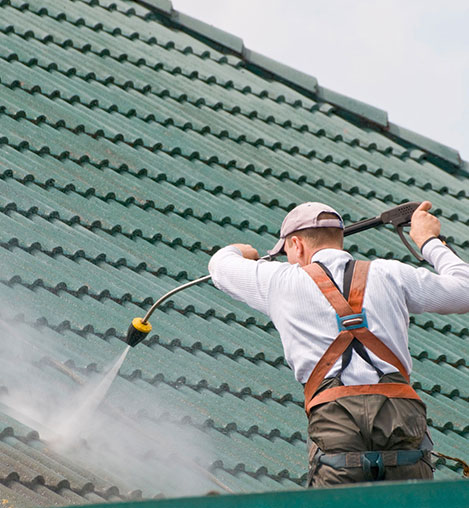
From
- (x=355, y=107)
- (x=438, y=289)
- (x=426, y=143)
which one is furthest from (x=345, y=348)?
(x=426, y=143)

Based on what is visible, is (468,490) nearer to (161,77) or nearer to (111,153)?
(111,153)

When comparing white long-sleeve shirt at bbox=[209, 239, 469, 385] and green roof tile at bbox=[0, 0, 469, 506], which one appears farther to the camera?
green roof tile at bbox=[0, 0, 469, 506]

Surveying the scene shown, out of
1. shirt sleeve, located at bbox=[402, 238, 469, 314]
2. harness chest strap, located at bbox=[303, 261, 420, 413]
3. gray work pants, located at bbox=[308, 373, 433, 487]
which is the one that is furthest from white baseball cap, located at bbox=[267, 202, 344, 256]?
gray work pants, located at bbox=[308, 373, 433, 487]

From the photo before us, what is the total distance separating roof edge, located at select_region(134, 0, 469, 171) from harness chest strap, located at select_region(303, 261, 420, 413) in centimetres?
574

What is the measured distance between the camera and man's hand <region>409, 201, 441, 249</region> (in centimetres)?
407

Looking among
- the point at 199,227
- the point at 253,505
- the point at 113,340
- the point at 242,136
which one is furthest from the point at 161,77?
the point at 253,505

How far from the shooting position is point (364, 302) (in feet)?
12.1

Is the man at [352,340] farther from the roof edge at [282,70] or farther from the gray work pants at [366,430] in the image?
the roof edge at [282,70]

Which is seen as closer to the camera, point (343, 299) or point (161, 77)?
point (343, 299)

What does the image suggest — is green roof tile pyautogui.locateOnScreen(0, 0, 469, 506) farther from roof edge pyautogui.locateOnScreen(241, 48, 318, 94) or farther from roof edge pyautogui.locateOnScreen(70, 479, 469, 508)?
roof edge pyautogui.locateOnScreen(70, 479, 469, 508)

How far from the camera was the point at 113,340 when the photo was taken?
545cm

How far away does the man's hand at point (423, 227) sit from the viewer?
4.07 m

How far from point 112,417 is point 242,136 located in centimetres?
353

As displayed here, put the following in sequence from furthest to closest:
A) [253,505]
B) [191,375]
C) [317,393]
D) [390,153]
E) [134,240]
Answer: [390,153] → [134,240] → [191,375] → [317,393] → [253,505]
